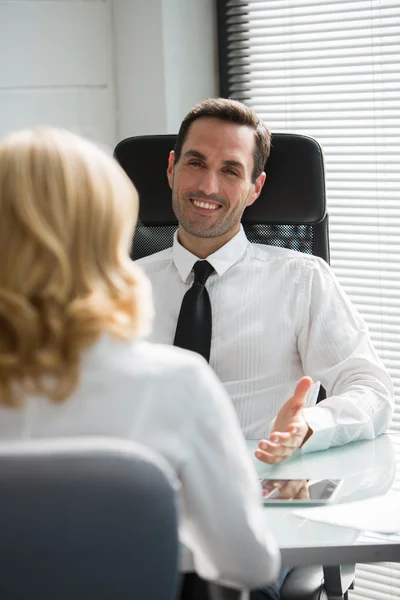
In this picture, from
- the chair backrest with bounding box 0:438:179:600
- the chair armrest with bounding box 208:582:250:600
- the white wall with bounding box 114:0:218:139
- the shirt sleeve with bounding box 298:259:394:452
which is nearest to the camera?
the chair backrest with bounding box 0:438:179:600

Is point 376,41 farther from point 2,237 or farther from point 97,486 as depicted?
point 97,486

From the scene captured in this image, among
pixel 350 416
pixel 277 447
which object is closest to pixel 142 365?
pixel 277 447

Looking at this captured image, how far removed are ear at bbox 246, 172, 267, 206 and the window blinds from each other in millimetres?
711

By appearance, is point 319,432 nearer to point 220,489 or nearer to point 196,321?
point 196,321

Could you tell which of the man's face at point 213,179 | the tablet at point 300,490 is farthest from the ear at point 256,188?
the tablet at point 300,490

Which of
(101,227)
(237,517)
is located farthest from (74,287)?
(237,517)

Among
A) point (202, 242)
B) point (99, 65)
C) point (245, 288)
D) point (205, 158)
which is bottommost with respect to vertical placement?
point (245, 288)

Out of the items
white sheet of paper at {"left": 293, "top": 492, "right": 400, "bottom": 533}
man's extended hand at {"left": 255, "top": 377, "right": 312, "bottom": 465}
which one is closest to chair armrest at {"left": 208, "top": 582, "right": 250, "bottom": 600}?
white sheet of paper at {"left": 293, "top": 492, "right": 400, "bottom": 533}

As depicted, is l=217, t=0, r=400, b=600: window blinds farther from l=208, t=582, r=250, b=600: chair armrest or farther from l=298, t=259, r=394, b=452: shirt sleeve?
l=208, t=582, r=250, b=600: chair armrest

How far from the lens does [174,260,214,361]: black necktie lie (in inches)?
86.1

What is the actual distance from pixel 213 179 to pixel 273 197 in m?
0.16

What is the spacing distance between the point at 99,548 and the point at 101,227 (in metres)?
0.34

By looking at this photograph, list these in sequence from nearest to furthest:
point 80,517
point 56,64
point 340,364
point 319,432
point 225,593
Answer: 1. point 80,517
2. point 225,593
3. point 319,432
4. point 340,364
5. point 56,64

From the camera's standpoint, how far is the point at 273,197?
2.26 m
